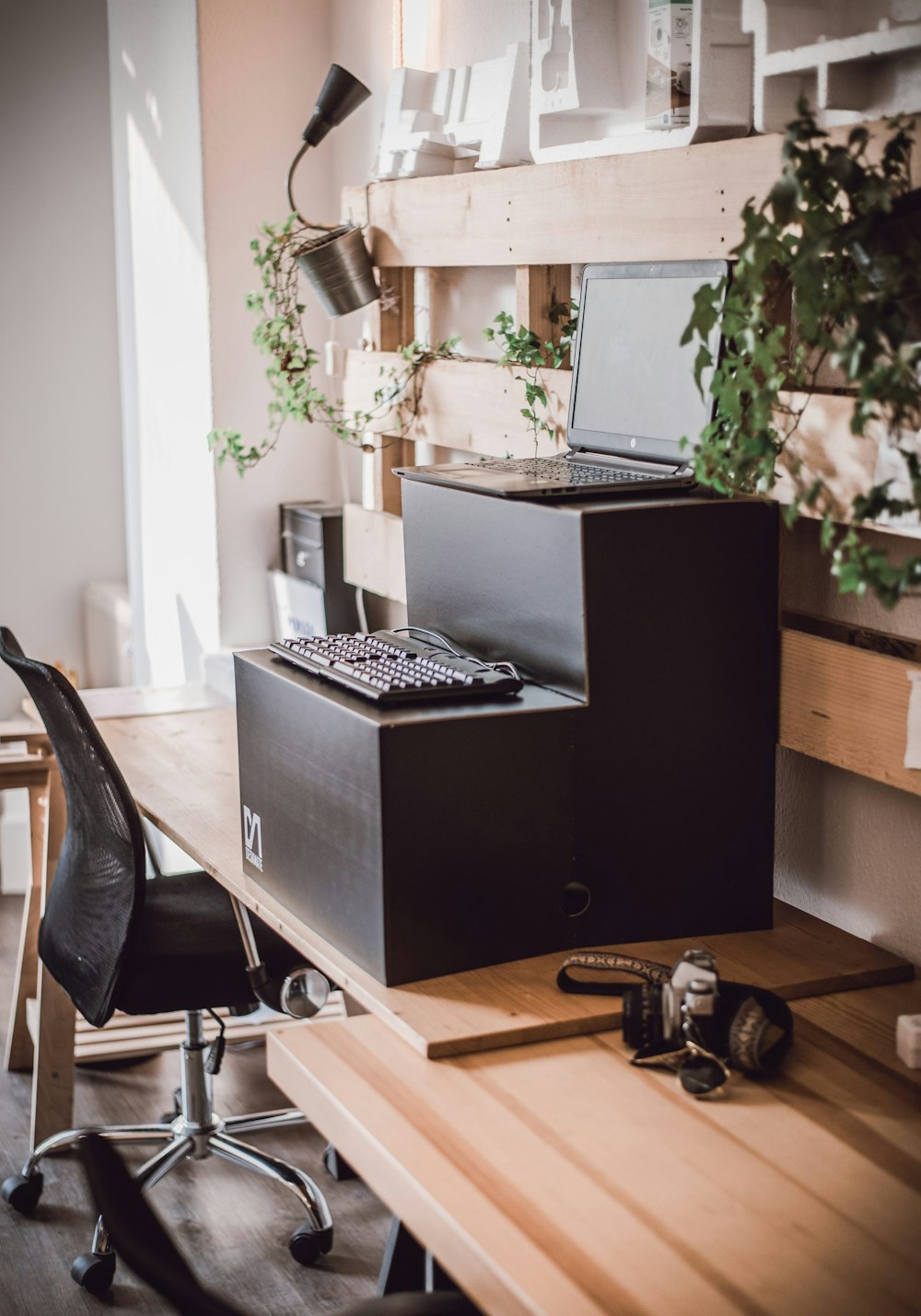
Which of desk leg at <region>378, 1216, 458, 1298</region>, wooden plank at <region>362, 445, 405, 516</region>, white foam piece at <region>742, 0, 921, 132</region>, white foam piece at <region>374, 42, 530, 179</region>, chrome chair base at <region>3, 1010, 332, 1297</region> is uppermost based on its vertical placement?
white foam piece at <region>374, 42, 530, 179</region>

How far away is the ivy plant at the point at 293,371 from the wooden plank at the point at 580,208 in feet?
0.62

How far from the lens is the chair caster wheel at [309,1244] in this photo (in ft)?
8.48

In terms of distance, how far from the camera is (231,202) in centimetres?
353

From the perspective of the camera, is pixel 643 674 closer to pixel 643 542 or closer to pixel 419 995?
pixel 643 542

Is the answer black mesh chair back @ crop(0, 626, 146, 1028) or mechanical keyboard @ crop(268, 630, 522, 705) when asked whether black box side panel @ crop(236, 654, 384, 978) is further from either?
black mesh chair back @ crop(0, 626, 146, 1028)

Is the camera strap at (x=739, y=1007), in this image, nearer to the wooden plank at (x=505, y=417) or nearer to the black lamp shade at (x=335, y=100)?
the wooden plank at (x=505, y=417)

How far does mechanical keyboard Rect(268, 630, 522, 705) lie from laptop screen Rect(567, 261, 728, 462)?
379 millimetres

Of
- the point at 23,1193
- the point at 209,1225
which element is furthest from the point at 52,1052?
the point at 209,1225

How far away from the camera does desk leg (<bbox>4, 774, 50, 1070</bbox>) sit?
3.21m

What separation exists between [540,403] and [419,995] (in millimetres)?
1141

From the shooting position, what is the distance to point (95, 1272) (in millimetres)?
2521

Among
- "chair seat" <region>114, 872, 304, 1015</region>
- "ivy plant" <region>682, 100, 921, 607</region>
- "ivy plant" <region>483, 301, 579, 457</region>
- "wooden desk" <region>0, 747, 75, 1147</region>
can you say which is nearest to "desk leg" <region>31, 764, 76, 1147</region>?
"wooden desk" <region>0, 747, 75, 1147</region>

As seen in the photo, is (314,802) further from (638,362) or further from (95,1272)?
(95,1272)

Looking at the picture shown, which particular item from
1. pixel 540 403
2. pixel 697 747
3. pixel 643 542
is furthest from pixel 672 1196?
pixel 540 403
